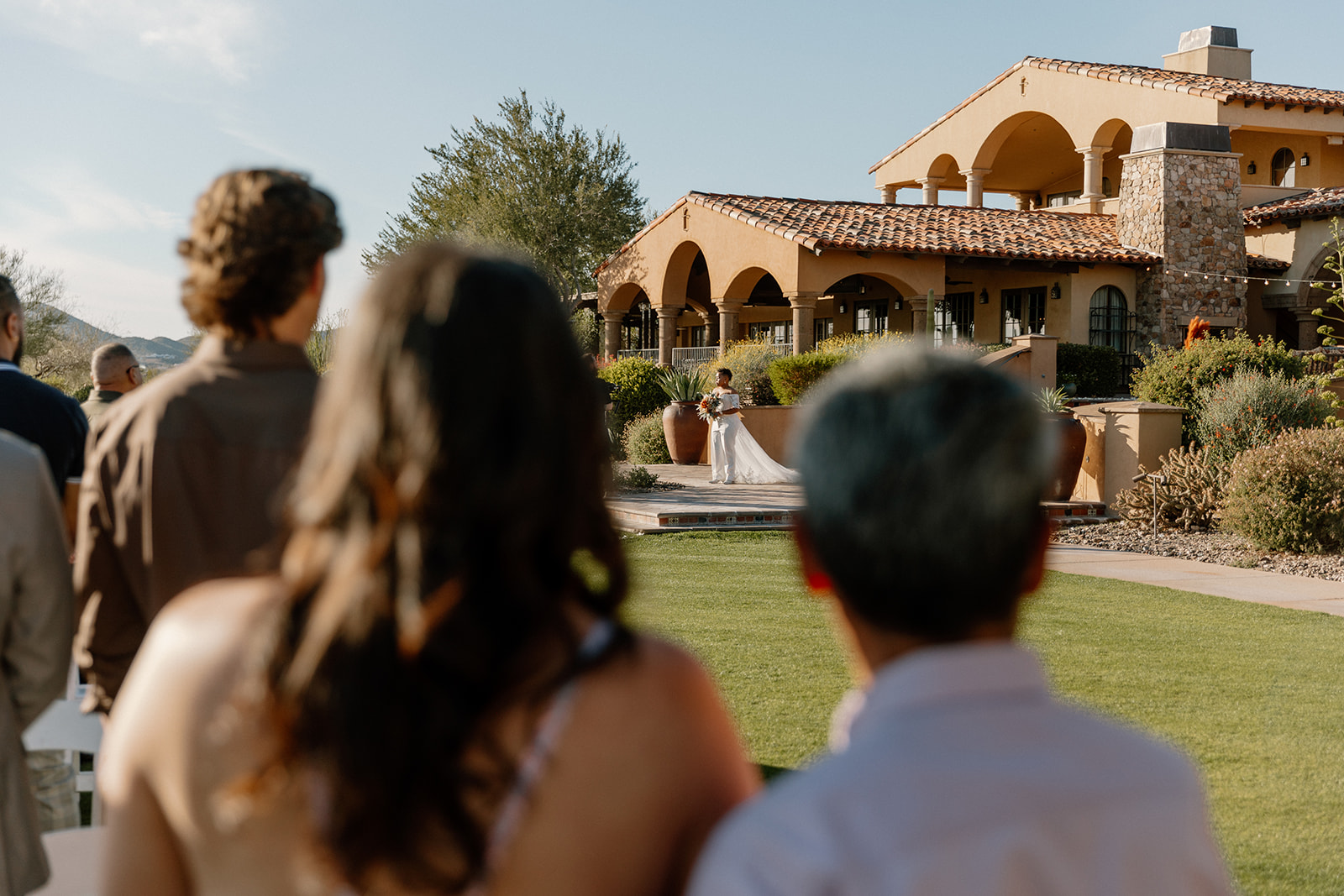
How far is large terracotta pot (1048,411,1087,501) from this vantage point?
45.1 ft

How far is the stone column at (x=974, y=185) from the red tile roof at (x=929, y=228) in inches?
108

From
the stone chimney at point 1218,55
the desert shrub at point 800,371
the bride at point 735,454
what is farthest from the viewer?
the stone chimney at point 1218,55

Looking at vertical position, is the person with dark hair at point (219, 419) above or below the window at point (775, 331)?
below

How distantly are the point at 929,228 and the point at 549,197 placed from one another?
1582 centimetres

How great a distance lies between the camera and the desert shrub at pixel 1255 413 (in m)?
13.0

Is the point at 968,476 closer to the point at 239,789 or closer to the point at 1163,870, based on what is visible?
the point at 1163,870

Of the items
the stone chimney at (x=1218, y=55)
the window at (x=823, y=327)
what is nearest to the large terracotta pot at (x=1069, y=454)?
the window at (x=823, y=327)

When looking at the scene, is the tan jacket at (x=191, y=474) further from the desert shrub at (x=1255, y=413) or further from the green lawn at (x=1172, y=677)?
the desert shrub at (x=1255, y=413)

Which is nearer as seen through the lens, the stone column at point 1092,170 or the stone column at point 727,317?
the stone column at point 727,317

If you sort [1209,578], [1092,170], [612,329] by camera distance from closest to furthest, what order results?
[1209,578]
[1092,170]
[612,329]

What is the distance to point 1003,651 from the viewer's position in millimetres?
1055

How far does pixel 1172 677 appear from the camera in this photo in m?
6.32

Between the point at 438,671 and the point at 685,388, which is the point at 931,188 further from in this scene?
the point at 438,671

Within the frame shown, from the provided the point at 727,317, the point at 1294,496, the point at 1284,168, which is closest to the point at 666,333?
the point at 727,317
